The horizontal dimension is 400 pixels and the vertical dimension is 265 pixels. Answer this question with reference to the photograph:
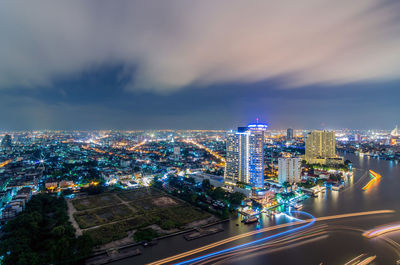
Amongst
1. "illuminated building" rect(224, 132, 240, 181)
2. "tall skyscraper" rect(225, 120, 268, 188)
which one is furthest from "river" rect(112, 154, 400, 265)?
"illuminated building" rect(224, 132, 240, 181)

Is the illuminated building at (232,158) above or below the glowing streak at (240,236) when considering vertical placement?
above

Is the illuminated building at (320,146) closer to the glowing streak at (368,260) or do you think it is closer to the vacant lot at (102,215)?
the glowing streak at (368,260)

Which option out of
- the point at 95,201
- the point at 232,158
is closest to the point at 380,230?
the point at 232,158

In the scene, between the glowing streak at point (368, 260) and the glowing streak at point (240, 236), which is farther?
the glowing streak at point (240, 236)

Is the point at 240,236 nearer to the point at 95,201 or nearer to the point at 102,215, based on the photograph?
the point at 102,215

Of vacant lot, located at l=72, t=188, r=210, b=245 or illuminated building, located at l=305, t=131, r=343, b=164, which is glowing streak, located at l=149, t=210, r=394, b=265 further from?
illuminated building, located at l=305, t=131, r=343, b=164

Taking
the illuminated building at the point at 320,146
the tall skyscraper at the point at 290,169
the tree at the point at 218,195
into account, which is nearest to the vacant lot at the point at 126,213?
the tree at the point at 218,195

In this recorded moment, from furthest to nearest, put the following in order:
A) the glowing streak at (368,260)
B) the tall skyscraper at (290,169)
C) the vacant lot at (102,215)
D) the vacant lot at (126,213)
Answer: the tall skyscraper at (290,169), the vacant lot at (102,215), the vacant lot at (126,213), the glowing streak at (368,260)

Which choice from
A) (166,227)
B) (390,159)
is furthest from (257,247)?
(390,159)
